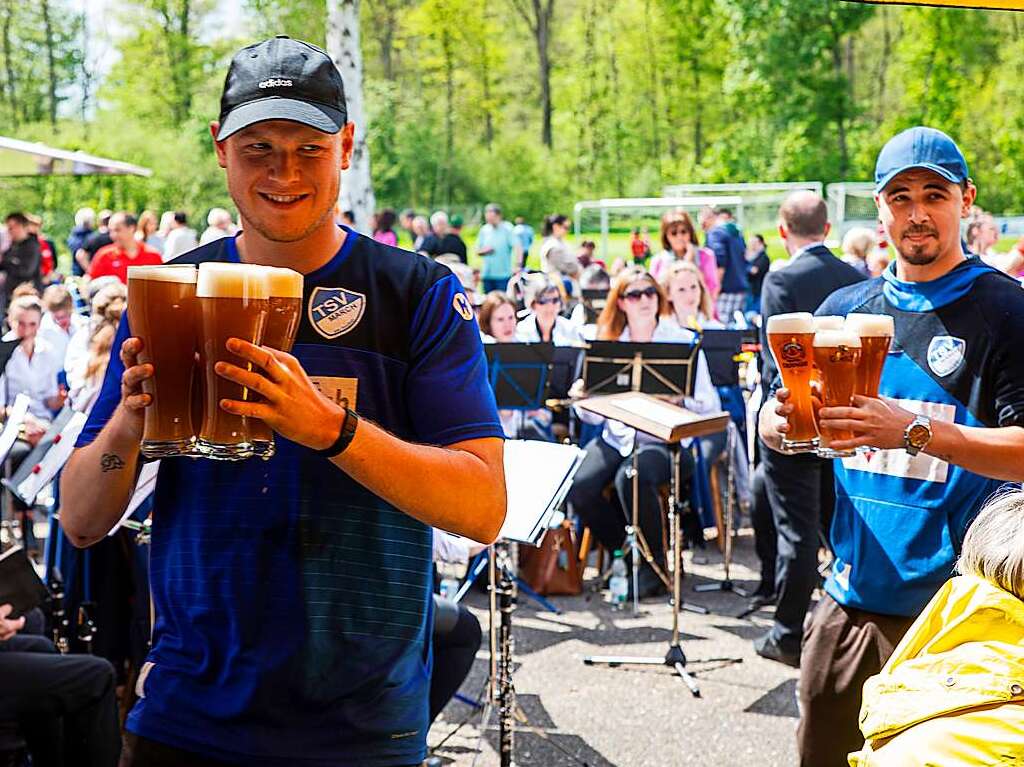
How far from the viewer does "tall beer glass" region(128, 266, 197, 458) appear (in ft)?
5.61

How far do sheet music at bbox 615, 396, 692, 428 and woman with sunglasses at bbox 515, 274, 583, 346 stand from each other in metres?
2.64

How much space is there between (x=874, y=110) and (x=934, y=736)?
51.1m

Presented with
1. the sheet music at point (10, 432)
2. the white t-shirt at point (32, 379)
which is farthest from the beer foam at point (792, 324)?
the white t-shirt at point (32, 379)

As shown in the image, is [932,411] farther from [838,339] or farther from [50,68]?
[50,68]

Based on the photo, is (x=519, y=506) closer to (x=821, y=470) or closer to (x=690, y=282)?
(x=821, y=470)

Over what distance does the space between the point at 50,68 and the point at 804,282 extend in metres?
45.7

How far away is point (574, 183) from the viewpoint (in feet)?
153

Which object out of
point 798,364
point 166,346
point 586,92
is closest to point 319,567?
point 166,346

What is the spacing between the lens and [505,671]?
4504mm

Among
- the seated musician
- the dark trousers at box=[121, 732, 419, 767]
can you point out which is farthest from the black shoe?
the dark trousers at box=[121, 732, 419, 767]

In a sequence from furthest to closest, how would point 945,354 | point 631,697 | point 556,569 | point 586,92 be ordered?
point 586,92 → point 556,569 → point 631,697 → point 945,354

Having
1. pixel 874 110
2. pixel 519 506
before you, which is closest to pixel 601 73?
pixel 874 110

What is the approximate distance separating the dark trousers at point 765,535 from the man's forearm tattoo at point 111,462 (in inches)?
217

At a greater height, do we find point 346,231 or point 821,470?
point 346,231
